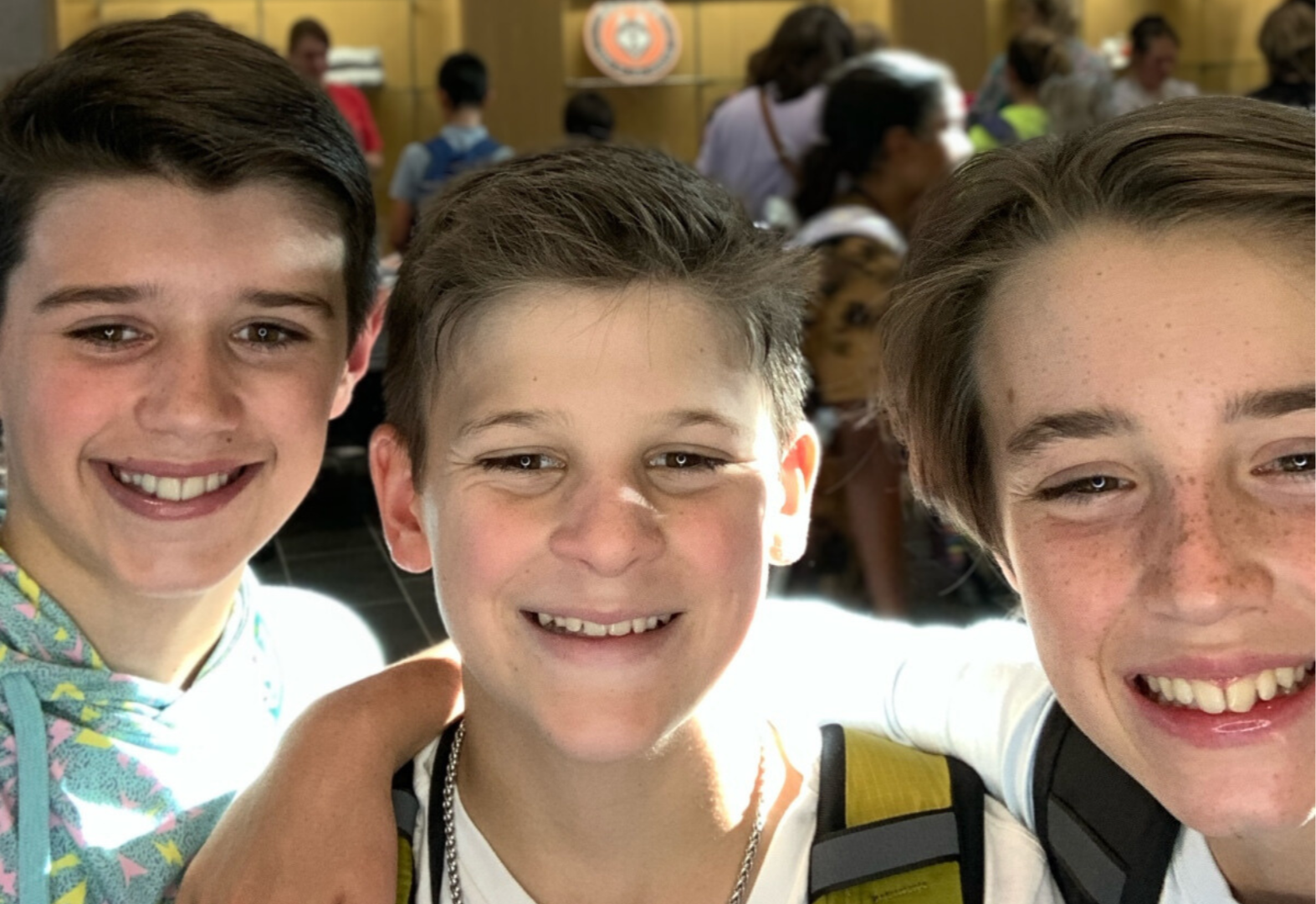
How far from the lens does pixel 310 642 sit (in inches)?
79.7

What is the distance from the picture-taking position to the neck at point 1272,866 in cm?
135

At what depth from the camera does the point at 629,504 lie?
138 cm

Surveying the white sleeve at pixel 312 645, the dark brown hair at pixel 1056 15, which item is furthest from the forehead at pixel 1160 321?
the dark brown hair at pixel 1056 15

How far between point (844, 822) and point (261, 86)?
110 cm

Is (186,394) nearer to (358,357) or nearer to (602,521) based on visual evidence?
(358,357)

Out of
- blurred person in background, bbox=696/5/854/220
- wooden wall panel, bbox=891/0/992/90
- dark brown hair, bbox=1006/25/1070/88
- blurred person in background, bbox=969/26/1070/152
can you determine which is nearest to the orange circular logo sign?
wooden wall panel, bbox=891/0/992/90

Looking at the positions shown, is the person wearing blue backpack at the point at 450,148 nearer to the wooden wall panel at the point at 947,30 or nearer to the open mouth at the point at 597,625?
the wooden wall panel at the point at 947,30

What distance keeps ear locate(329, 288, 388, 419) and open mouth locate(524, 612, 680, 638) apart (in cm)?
54

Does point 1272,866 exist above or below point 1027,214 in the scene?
below

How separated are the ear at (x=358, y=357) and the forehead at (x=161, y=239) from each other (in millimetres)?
167

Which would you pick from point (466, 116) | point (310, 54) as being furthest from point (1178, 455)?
point (310, 54)

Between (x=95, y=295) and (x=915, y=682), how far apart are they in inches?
39.9

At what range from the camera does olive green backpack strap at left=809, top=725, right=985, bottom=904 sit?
4.58ft

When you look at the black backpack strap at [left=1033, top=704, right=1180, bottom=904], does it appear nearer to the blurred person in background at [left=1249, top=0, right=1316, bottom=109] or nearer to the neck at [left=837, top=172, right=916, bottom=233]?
the neck at [left=837, top=172, right=916, bottom=233]
